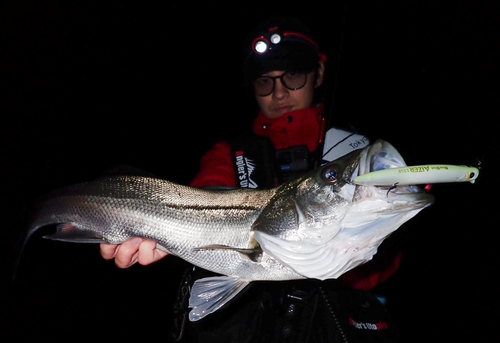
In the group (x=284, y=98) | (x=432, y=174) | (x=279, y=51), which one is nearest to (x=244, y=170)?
(x=284, y=98)

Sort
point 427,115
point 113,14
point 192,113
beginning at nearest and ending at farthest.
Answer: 1. point 113,14
2. point 427,115
3. point 192,113

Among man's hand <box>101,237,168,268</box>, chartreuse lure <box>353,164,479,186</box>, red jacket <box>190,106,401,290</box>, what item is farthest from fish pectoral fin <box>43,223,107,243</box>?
chartreuse lure <box>353,164,479,186</box>

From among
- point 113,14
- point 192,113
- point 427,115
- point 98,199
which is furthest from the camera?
point 192,113

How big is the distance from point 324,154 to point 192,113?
652cm

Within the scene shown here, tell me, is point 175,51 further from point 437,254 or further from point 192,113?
point 437,254

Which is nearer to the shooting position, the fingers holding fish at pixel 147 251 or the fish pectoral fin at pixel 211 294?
the fish pectoral fin at pixel 211 294

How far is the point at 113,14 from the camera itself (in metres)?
6.60

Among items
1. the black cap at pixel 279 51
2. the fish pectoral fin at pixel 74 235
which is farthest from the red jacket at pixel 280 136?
the fish pectoral fin at pixel 74 235

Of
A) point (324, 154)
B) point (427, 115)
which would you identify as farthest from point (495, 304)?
point (427, 115)

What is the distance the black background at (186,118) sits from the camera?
4301 millimetres

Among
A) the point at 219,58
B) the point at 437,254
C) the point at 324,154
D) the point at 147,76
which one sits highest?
the point at 219,58

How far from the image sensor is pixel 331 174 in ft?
3.77

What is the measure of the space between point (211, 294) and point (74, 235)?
30.7 inches

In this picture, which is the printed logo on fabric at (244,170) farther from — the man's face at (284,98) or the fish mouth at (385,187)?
the fish mouth at (385,187)
